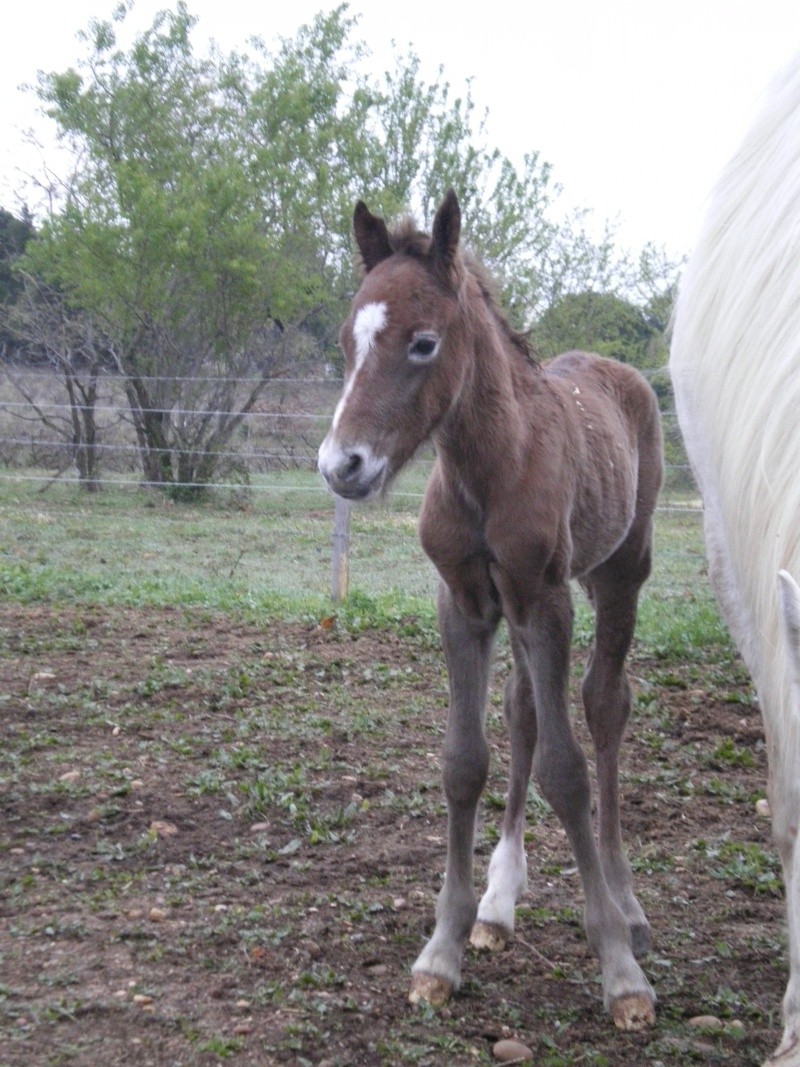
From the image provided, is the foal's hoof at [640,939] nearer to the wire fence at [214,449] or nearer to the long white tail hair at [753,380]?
the long white tail hair at [753,380]

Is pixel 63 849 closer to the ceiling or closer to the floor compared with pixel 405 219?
closer to the floor

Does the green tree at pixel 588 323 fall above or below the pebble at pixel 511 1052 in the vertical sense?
above

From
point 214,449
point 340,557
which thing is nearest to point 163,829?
point 340,557

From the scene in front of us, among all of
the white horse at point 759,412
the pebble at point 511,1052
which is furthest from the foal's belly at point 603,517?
the pebble at point 511,1052

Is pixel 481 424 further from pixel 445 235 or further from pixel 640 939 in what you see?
pixel 640 939

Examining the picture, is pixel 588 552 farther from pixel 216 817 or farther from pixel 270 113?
pixel 270 113

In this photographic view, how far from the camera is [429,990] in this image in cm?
270

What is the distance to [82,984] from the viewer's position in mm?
2600

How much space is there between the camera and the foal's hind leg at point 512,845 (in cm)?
307

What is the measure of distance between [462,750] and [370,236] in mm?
1387

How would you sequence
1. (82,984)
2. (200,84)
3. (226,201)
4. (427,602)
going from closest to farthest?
(82,984), (427,602), (226,201), (200,84)

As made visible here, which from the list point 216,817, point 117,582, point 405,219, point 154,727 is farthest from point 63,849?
point 117,582

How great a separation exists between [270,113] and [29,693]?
13489 millimetres

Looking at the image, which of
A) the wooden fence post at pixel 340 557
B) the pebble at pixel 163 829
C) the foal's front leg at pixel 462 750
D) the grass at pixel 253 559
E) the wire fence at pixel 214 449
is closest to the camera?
the foal's front leg at pixel 462 750
